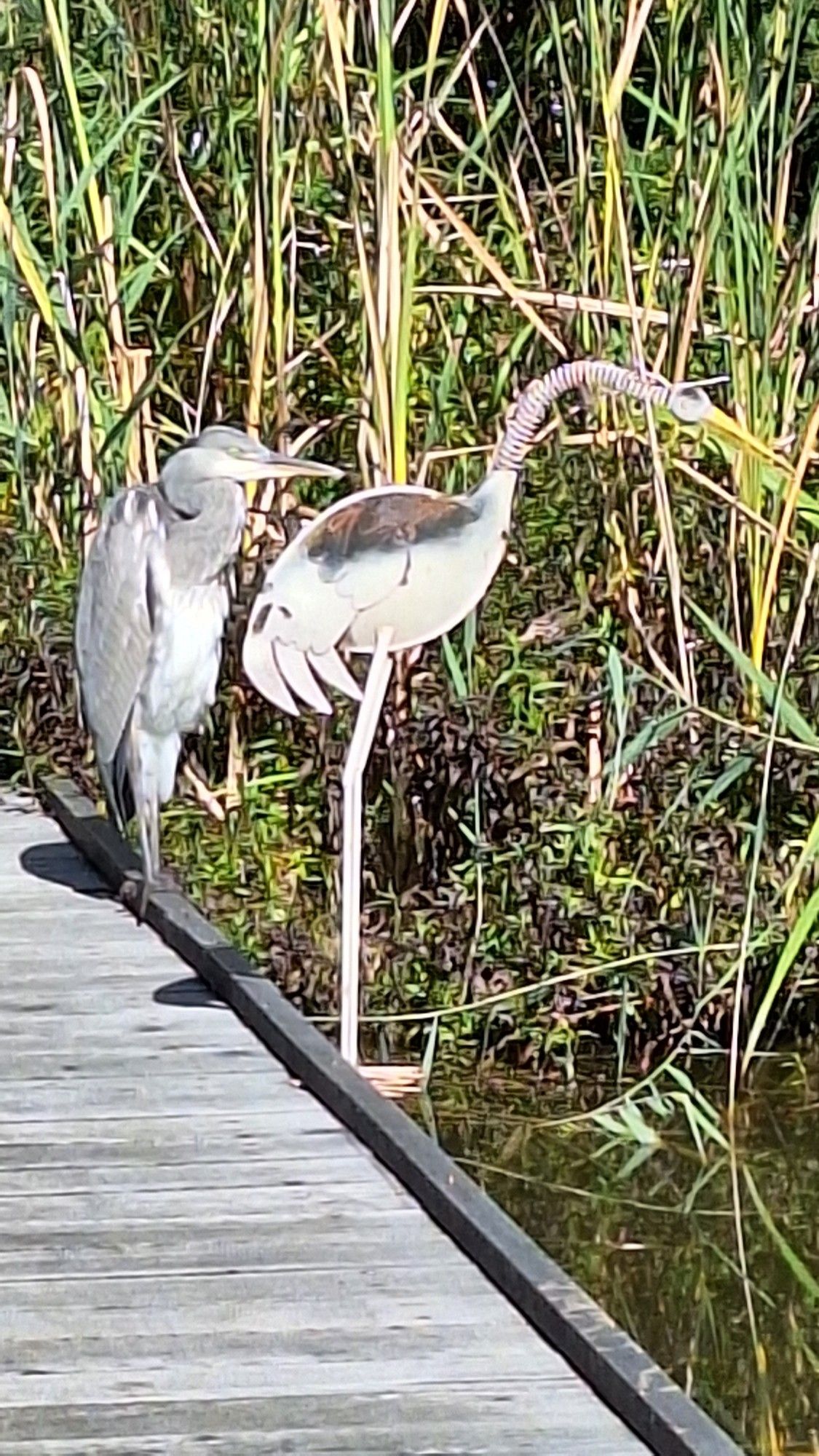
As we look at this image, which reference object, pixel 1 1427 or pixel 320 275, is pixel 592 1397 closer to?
pixel 1 1427

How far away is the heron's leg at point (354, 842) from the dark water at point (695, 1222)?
16.8 inches

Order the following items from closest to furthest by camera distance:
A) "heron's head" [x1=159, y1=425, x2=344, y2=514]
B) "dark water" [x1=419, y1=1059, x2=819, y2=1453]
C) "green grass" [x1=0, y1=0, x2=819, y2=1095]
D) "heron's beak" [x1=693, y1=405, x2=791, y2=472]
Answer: "dark water" [x1=419, y1=1059, x2=819, y2=1453], "heron's head" [x1=159, y1=425, x2=344, y2=514], "heron's beak" [x1=693, y1=405, x2=791, y2=472], "green grass" [x1=0, y1=0, x2=819, y2=1095]

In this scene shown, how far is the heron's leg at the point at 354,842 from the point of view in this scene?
9.75ft

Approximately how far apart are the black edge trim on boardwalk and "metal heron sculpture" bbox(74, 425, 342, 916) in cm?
20

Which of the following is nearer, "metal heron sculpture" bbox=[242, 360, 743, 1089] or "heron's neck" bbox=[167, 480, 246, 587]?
"metal heron sculpture" bbox=[242, 360, 743, 1089]

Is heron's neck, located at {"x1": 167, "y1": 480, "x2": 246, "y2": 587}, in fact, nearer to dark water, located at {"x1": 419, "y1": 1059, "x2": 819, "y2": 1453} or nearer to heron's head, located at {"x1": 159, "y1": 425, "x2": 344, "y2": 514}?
heron's head, located at {"x1": 159, "y1": 425, "x2": 344, "y2": 514}

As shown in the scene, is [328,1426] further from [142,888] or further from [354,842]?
[142,888]

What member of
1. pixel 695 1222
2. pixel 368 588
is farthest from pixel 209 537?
pixel 695 1222

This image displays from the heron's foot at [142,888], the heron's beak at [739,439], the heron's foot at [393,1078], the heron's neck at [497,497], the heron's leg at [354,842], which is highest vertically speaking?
the heron's neck at [497,497]

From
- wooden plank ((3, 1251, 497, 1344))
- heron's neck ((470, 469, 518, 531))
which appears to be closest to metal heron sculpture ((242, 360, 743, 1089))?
heron's neck ((470, 469, 518, 531))

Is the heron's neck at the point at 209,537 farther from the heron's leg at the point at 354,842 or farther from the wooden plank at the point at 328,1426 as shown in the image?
the wooden plank at the point at 328,1426

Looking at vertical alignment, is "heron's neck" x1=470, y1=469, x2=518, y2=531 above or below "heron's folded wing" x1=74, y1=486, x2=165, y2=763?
above

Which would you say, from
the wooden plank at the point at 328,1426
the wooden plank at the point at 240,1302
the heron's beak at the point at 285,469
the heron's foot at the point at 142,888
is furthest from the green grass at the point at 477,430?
the wooden plank at the point at 328,1426

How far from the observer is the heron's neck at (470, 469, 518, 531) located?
2.97m
